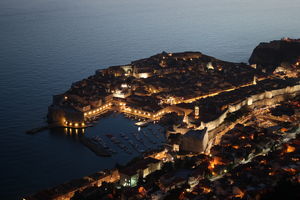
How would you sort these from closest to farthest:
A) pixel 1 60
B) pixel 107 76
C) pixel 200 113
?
1. pixel 200 113
2. pixel 107 76
3. pixel 1 60

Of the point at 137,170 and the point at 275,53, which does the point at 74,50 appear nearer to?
the point at 275,53

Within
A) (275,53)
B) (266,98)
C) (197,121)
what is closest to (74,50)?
(275,53)

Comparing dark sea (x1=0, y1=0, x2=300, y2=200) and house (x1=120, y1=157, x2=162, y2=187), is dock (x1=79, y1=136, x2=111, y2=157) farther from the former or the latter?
house (x1=120, y1=157, x2=162, y2=187)

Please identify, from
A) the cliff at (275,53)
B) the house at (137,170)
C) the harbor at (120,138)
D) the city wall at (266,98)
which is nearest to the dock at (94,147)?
the harbor at (120,138)

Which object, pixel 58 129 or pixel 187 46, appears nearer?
pixel 58 129

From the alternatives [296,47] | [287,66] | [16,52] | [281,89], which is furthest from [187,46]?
[281,89]

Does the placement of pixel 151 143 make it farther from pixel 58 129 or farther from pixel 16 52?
pixel 16 52

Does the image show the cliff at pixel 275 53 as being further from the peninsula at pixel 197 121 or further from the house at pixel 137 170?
the house at pixel 137 170
